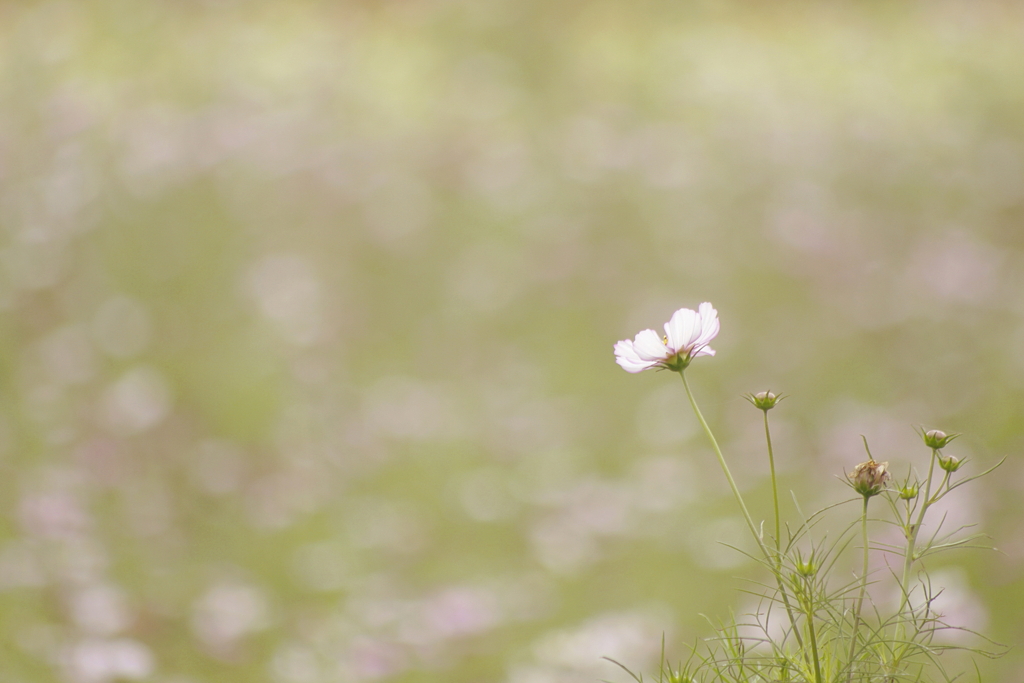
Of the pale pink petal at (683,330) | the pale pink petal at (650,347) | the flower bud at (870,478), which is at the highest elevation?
the pale pink petal at (683,330)

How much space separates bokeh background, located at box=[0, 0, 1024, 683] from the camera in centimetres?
134

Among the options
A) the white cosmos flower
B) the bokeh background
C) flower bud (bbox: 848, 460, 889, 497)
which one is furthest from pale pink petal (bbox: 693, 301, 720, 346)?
the bokeh background

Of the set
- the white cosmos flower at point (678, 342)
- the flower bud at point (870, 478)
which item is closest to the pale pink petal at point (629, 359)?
the white cosmos flower at point (678, 342)

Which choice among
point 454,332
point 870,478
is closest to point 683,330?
point 870,478

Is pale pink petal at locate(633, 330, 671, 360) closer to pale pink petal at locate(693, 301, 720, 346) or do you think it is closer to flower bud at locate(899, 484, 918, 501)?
pale pink petal at locate(693, 301, 720, 346)

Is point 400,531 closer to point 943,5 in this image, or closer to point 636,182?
point 636,182

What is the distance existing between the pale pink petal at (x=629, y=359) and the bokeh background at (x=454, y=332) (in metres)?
0.52

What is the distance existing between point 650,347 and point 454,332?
6.08 ft

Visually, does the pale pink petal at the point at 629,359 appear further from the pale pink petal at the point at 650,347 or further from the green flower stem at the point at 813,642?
the green flower stem at the point at 813,642

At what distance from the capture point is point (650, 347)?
530 mm

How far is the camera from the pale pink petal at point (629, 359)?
0.53 meters

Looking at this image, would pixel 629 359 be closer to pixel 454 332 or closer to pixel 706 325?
pixel 706 325

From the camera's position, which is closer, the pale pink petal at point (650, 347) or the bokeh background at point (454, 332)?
A: the pale pink petal at point (650, 347)

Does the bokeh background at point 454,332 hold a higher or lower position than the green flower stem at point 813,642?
higher
